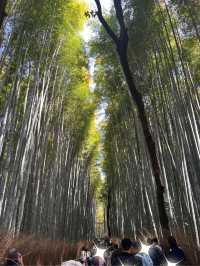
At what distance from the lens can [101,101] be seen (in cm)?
1147

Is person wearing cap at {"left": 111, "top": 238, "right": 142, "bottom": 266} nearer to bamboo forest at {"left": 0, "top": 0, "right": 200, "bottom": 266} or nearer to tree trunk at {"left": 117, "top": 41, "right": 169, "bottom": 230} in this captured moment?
bamboo forest at {"left": 0, "top": 0, "right": 200, "bottom": 266}

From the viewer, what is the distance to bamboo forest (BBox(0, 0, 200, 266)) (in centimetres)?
482

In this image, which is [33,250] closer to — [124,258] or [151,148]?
[151,148]

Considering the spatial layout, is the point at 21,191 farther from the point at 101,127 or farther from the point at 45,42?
the point at 101,127

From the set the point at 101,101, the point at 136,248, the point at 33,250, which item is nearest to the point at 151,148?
the point at 33,250

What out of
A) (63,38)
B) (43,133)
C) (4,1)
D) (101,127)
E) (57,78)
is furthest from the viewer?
(101,127)

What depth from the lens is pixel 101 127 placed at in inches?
579

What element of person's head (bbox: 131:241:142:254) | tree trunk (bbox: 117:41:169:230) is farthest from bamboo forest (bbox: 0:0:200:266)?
person's head (bbox: 131:241:142:254)

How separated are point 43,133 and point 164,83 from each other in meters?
2.97

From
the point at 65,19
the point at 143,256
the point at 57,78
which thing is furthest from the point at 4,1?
the point at 57,78

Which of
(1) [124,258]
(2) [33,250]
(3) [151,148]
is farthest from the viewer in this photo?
(2) [33,250]

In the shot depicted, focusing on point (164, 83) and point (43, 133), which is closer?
point (164, 83)

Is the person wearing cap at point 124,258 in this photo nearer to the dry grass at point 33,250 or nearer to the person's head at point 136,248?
the person's head at point 136,248

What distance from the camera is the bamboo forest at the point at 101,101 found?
4.82 m
